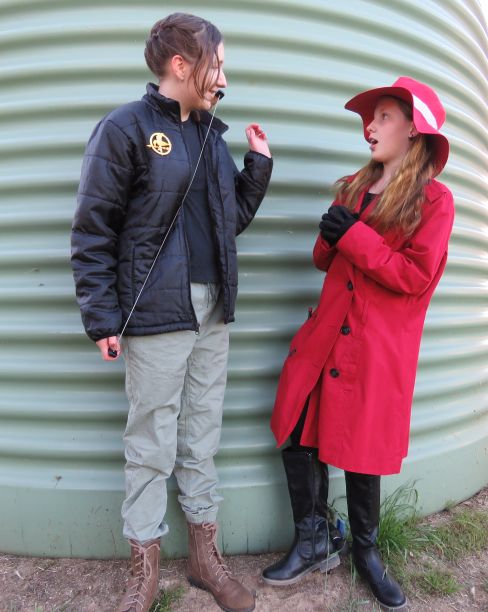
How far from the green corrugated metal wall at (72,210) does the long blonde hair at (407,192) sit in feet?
1.63

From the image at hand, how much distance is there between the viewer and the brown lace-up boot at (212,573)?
1926mm

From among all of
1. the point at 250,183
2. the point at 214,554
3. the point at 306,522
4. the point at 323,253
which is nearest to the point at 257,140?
the point at 250,183

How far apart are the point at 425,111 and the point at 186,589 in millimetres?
2144

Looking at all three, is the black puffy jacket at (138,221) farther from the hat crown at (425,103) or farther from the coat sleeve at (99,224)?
the hat crown at (425,103)

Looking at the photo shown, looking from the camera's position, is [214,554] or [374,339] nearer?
[374,339]

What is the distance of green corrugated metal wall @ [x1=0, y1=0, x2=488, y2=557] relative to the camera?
6.80ft

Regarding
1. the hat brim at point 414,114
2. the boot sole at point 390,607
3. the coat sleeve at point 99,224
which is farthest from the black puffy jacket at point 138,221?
the boot sole at point 390,607

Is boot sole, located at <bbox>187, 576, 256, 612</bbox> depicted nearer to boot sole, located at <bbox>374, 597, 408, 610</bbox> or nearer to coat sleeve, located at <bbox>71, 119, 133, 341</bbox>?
boot sole, located at <bbox>374, 597, 408, 610</bbox>

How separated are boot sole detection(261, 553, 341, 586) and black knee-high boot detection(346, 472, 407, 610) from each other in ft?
0.32

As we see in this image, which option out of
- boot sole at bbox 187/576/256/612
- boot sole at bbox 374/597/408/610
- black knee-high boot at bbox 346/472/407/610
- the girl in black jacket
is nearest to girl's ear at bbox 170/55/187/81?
the girl in black jacket

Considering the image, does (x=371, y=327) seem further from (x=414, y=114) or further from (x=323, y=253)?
(x=414, y=114)

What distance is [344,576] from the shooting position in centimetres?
211

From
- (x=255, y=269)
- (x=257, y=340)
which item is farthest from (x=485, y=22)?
(x=257, y=340)

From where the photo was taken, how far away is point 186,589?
6.68ft
